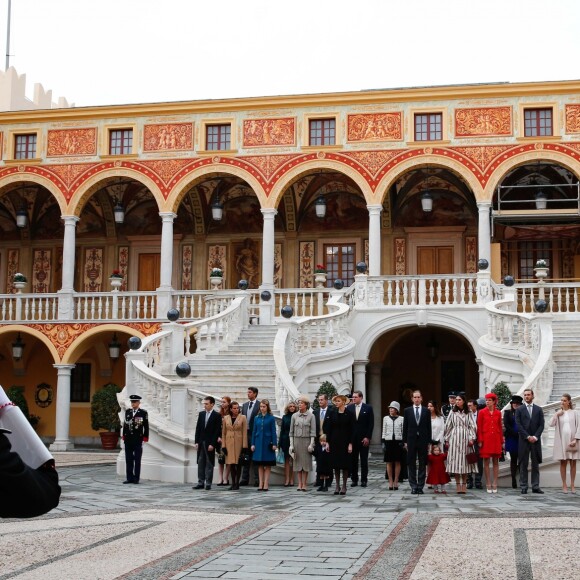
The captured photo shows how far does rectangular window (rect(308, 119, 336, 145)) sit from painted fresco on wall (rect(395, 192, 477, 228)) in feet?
12.0

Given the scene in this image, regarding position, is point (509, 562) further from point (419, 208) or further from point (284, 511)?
point (419, 208)

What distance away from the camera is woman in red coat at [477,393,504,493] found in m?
12.4

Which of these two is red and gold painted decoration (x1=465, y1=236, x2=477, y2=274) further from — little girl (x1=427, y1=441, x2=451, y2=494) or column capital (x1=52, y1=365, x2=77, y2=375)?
little girl (x1=427, y1=441, x2=451, y2=494)

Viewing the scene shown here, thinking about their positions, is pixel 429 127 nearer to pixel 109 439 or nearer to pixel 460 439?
pixel 109 439

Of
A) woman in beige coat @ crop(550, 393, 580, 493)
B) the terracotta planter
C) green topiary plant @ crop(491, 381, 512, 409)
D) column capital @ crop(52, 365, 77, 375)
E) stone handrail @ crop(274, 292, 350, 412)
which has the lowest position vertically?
the terracotta planter

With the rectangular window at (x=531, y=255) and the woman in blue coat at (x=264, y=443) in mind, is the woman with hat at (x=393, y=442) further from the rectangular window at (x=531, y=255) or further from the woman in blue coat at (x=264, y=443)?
the rectangular window at (x=531, y=255)

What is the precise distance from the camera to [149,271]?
28.8m

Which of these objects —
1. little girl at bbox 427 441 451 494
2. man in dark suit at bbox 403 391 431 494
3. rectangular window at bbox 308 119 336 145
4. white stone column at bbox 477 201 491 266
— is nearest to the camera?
man in dark suit at bbox 403 391 431 494

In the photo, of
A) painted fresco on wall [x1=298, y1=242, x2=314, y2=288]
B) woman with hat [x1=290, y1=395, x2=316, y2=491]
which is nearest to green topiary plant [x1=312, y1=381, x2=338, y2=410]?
woman with hat [x1=290, y1=395, x2=316, y2=491]

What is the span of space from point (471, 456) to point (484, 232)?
12106 millimetres

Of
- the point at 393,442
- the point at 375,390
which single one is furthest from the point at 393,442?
the point at 375,390

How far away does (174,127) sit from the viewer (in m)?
25.8

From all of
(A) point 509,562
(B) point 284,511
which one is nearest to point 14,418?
(A) point 509,562

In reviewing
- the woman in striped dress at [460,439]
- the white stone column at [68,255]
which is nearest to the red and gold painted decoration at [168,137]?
the white stone column at [68,255]
